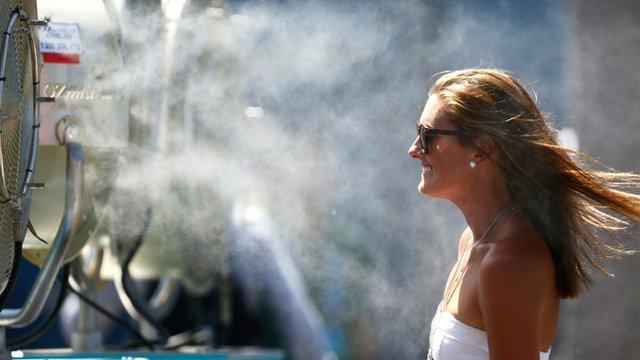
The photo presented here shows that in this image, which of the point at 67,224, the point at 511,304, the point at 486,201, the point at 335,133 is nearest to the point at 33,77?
the point at 67,224

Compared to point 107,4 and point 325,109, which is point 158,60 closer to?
point 107,4

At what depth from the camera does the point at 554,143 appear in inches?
95.5

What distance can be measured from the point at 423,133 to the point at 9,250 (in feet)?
2.98

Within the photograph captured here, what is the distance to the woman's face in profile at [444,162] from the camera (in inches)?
95.6

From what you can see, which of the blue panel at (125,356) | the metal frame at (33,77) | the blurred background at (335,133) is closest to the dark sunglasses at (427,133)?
the metal frame at (33,77)

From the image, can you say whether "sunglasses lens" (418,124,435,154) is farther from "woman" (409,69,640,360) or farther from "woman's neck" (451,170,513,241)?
"woman's neck" (451,170,513,241)

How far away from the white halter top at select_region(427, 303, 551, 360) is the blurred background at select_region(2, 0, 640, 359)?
4.81 ft

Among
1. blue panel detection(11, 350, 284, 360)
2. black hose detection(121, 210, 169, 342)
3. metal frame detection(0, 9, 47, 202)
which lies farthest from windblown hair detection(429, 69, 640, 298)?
black hose detection(121, 210, 169, 342)

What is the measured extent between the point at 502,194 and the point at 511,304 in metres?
0.36

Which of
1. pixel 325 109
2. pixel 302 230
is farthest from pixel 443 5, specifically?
pixel 302 230

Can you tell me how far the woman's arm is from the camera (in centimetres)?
214

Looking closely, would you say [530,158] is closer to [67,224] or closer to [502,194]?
[502,194]

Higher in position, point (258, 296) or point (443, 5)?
point (443, 5)

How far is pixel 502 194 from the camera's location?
8.02 ft
